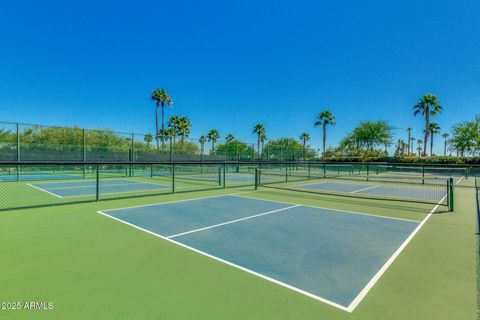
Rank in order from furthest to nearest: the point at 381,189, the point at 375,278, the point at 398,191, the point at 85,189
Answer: the point at 381,189 → the point at 398,191 → the point at 85,189 → the point at 375,278

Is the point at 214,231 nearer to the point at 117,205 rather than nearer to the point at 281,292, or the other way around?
the point at 281,292

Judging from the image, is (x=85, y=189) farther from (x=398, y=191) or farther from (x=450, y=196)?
(x=398, y=191)

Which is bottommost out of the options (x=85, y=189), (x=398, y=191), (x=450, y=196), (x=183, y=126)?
(x=398, y=191)

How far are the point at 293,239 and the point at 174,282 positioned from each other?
264 centimetres

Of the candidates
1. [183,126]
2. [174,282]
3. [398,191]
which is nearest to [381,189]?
[398,191]

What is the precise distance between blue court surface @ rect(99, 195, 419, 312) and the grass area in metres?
0.22

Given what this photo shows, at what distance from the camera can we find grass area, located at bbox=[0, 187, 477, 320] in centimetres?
274

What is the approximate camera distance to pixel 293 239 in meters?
5.15

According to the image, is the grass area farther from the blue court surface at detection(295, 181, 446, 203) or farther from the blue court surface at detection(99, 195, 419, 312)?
the blue court surface at detection(295, 181, 446, 203)

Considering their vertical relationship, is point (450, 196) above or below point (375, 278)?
above

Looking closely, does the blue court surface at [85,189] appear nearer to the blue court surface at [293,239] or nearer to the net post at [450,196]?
the blue court surface at [293,239]

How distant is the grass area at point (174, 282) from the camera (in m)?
2.74

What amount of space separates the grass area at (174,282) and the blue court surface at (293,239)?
22 cm

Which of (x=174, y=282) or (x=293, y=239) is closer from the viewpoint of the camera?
(x=174, y=282)
